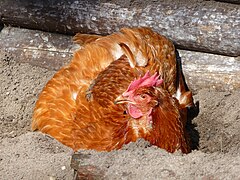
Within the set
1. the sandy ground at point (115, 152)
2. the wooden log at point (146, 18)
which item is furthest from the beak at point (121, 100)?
the wooden log at point (146, 18)

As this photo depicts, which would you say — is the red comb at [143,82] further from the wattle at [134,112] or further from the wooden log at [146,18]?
the wooden log at [146,18]

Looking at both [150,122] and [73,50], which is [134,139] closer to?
[150,122]

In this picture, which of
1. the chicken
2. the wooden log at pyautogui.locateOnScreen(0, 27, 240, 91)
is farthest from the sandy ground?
the chicken

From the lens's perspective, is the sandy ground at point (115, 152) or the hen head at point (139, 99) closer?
the sandy ground at point (115, 152)

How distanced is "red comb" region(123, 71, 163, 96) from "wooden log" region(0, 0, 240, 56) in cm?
77

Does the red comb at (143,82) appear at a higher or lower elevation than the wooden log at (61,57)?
higher

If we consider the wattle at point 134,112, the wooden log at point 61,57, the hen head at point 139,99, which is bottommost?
the wooden log at point 61,57

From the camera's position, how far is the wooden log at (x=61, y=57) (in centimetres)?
521

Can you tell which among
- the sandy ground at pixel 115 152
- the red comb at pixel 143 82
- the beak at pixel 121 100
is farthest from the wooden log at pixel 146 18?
the beak at pixel 121 100

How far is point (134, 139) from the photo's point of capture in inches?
169

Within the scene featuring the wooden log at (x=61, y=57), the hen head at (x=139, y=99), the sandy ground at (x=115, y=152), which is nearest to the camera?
the sandy ground at (x=115, y=152)

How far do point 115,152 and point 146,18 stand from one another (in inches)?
64.1

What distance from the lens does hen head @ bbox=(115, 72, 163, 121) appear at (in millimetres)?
4281

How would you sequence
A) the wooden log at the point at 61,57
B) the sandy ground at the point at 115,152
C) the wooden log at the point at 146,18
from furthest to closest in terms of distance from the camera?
the wooden log at the point at 61,57
the wooden log at the point at 146,18
the sandy ground at the point at 115,152
